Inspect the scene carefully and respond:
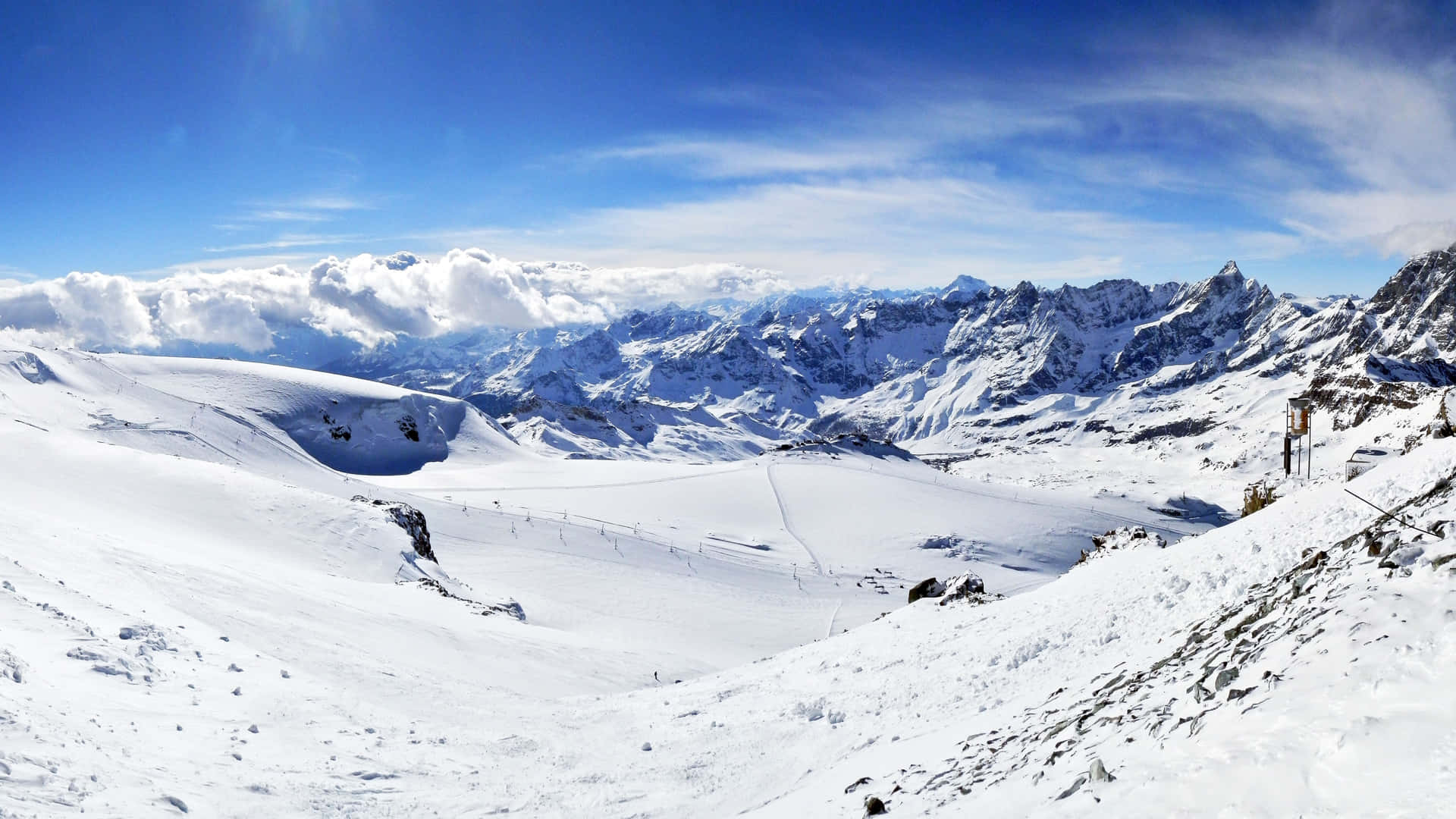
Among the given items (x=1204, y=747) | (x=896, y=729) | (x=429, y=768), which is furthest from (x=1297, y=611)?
(x=429, y=768)

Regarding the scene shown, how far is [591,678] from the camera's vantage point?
2588cm

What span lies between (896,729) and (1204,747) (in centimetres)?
831

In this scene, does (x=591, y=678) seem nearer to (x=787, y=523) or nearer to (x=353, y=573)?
(x=353, y=573)

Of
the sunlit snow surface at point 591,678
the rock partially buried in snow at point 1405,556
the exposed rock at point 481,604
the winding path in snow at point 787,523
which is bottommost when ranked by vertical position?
the winding path in snow at point 787,523

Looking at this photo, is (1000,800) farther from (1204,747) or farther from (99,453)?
(99,453)

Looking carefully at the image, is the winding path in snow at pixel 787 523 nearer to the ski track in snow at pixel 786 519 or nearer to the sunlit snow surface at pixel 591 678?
the ski track in snow at pixel 786 519

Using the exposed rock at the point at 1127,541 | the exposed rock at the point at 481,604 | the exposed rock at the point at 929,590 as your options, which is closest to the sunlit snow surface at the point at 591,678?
the exposed rock at the point at 481,604

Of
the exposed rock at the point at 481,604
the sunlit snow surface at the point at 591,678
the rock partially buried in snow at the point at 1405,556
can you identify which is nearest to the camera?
the sunlit snow surface at the point at 591,678

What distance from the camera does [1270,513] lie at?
17.4 meters

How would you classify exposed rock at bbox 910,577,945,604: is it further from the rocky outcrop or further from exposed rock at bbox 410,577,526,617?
the rocky outcrop

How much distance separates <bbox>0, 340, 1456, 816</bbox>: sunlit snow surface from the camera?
7.54 meters

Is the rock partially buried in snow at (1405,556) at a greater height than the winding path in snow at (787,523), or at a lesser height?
greater

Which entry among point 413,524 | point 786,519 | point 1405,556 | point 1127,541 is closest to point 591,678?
point 1127,541

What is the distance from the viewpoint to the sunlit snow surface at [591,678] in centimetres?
754
